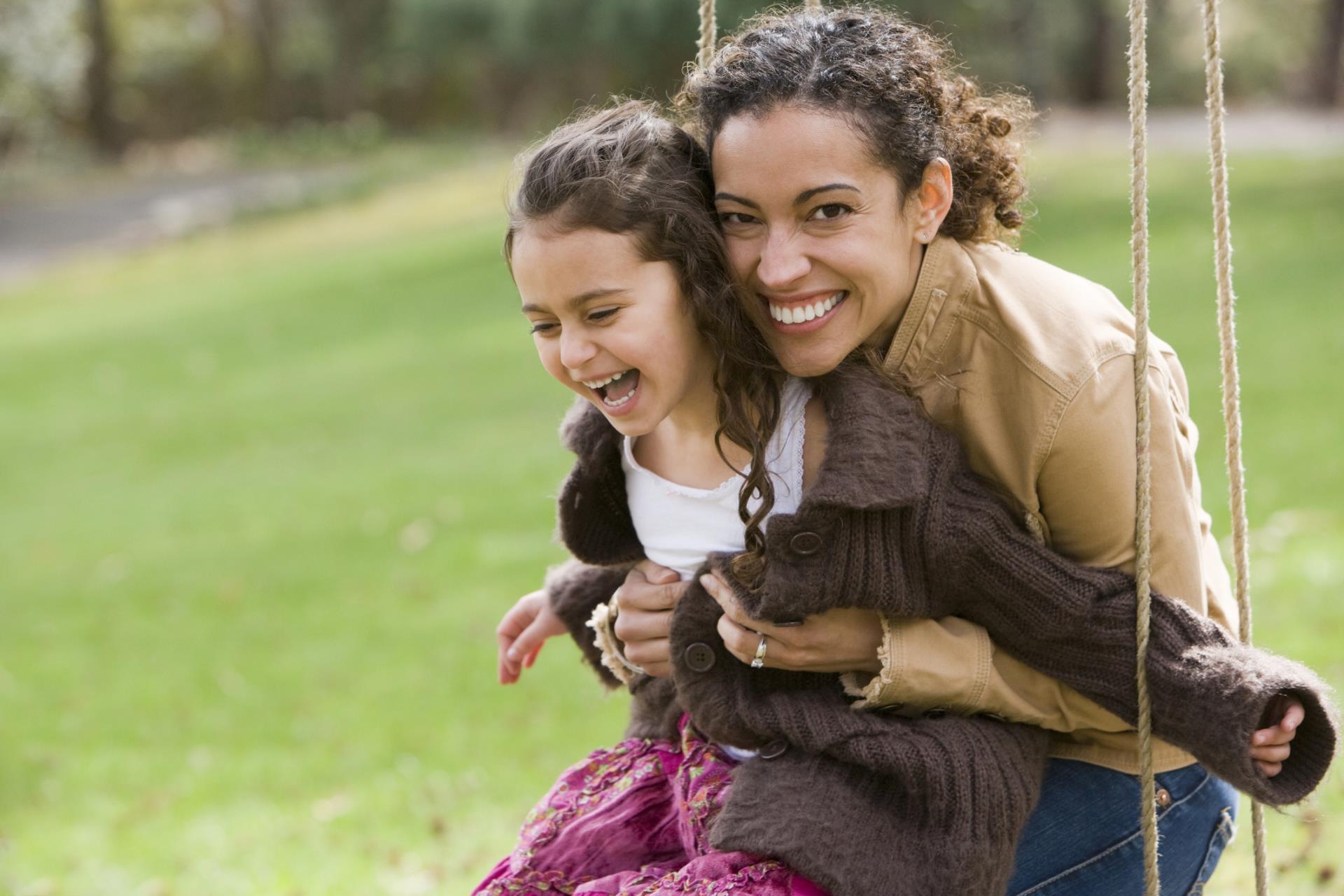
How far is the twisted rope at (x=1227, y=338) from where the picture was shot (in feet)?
7.91

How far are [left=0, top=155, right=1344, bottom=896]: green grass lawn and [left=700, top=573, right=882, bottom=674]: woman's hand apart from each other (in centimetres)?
178

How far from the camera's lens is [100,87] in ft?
95.4

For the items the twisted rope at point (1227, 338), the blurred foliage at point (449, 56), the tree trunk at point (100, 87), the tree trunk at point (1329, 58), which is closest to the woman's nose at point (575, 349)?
the twisted rope at point (1227, 338)

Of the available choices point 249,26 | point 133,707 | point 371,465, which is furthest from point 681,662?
point 249,26

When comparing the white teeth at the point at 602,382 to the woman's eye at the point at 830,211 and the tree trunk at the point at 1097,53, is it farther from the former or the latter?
the tree trunk at the point at 1097,53

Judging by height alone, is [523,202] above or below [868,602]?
above

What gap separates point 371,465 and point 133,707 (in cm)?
360

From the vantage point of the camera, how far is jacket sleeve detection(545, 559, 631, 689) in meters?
2.84

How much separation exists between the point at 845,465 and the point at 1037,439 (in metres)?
0.29

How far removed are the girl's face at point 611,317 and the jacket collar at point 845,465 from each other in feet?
0.84

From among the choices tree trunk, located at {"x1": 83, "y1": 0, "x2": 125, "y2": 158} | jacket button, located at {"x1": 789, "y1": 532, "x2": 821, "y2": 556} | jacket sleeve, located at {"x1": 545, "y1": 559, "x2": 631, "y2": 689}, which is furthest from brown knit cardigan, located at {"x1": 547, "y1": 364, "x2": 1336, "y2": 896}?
tree trunk, located at {"x1": 83, "y1": 0, "x2": 125, "y2": 158}

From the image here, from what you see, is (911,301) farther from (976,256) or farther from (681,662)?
(681,662)

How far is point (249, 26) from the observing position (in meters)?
33.0

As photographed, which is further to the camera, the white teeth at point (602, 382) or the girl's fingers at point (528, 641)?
the girl's fingers at point (528, 641)
